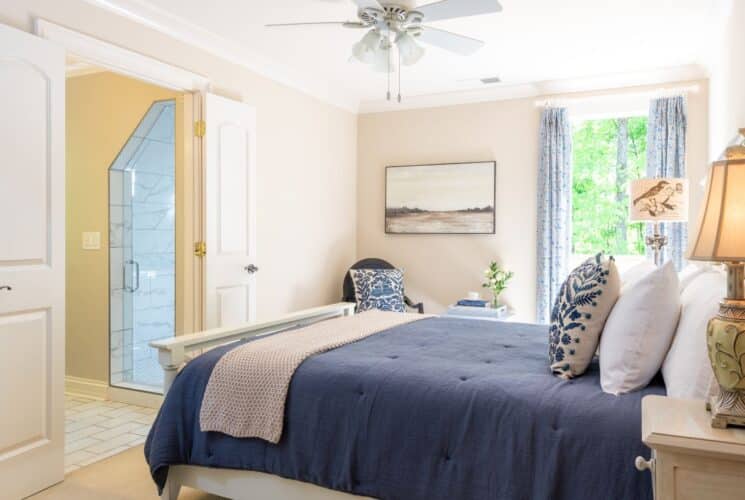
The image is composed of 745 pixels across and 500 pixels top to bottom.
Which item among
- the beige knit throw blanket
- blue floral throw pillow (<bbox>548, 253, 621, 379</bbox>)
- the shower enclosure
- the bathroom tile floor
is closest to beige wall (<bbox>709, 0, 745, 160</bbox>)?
blue floral throw pillow (<bbox>548, 253, 621, 379</bbox>)

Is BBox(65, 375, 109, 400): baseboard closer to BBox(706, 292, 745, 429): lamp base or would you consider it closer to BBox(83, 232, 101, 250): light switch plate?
BBox(83, 232, 101, 250): light switch plate

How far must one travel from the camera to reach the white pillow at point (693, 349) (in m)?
1.58

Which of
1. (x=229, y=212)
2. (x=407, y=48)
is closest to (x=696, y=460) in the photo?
(x=407, y=48)

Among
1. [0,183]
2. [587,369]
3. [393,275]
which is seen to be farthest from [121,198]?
[587,369]

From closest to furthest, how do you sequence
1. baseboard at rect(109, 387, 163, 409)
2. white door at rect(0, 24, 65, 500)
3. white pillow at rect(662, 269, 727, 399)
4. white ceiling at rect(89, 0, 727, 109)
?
white pillow at rect(662, 269, 727, 399) → white door at rect(0, 24, 65, 500) → white ceiling at rect(89, 0, 727, 109) → baseboard at rect(109, 387, 163, 409)

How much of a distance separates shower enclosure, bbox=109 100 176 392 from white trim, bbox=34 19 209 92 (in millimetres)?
666

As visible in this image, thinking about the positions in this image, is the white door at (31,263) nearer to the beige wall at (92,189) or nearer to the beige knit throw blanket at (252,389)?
the beige knit throw blanket at (252,389)

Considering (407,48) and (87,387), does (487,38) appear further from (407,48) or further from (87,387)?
(87,387)

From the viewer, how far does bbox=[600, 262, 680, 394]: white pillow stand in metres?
1.83

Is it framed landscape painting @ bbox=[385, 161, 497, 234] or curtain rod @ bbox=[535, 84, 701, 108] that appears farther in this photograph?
framed landscape painting @ bbox=[385, 161, 497, 234]

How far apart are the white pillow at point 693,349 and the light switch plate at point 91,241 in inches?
159

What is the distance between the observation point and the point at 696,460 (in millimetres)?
1168

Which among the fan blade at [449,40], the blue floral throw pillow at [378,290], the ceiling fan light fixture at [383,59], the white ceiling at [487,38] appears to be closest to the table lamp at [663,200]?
the white ceiling at [487,38]

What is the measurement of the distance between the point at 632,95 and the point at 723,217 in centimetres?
389
